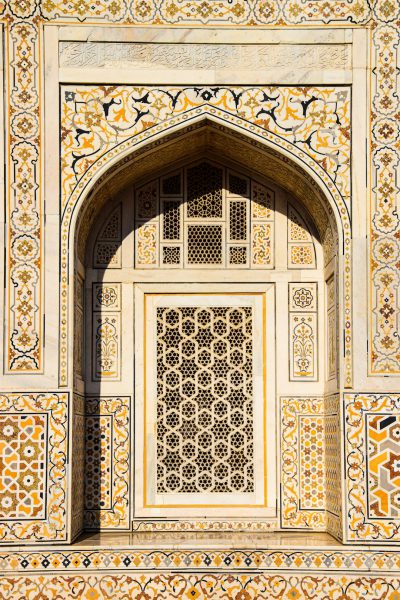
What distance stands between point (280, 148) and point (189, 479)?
2.52 m

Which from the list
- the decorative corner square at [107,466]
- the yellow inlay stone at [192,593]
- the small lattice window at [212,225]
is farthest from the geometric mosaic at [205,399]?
the yellow inlay stone at [192,593]

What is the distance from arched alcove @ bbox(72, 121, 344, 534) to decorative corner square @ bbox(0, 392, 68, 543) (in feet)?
1.84

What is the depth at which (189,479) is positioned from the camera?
25.2 feet

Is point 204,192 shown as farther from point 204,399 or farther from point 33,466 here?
point 33,466

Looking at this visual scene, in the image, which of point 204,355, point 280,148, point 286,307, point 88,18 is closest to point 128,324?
point 204,355

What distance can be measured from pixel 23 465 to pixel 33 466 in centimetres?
7

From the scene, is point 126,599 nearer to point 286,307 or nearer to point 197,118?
point 286,307

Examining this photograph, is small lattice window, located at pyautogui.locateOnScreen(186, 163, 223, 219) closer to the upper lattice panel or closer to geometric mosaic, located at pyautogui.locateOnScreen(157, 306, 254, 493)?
the upper lattice panel

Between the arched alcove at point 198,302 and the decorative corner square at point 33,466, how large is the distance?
56 cm

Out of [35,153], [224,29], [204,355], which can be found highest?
[224,29]

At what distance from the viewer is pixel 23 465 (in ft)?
23.0

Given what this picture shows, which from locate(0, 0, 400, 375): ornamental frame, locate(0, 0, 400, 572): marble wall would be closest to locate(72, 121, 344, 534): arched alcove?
locate(0, 0, 400, 572): marble wall

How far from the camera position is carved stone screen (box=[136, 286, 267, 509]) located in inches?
303

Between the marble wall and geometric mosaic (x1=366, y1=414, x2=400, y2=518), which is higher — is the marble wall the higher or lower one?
the higher one
